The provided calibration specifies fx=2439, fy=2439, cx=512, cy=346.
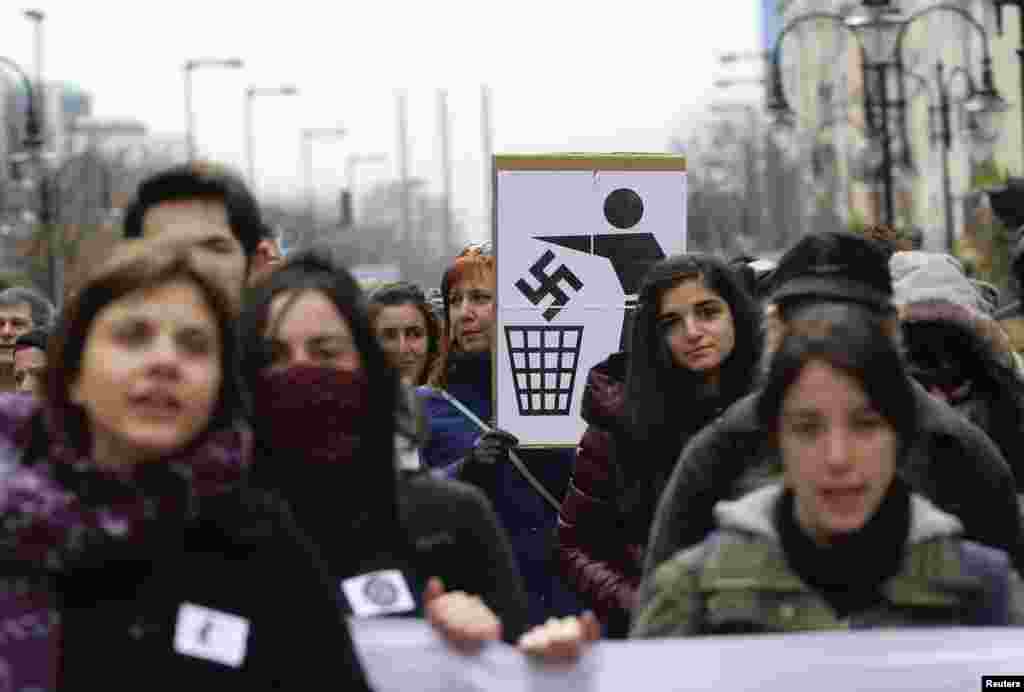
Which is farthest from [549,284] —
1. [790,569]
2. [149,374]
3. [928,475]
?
[149,374]

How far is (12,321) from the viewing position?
10.7 m

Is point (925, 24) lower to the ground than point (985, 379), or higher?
higher

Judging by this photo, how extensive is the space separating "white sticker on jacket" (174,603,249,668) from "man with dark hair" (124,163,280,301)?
1441 mm

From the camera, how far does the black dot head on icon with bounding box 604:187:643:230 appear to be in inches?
343

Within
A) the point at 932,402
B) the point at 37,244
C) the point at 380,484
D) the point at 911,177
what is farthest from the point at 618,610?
the point at 37,244

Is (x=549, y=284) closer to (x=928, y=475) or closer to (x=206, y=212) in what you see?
(x=206, y=212)

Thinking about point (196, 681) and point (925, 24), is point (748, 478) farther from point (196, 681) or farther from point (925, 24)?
point (925, 24)

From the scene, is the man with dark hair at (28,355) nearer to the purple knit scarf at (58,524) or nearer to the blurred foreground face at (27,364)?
the blurred foreground face at (27,364)

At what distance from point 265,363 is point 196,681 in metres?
0.98

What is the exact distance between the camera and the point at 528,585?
321 inches

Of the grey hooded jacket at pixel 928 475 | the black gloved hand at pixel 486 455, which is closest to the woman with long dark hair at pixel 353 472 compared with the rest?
the grey hooded jacket at pixel 928 475

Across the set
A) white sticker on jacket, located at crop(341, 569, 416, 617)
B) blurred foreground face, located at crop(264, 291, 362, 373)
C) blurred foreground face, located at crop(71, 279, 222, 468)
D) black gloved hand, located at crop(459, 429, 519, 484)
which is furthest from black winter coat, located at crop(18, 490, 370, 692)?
black gloved hand, located at crop(459, 429, 519, 484)

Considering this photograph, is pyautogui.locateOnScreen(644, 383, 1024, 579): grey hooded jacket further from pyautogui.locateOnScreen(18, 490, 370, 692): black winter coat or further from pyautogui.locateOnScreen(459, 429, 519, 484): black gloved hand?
pyautogui.locateOnScreen(459, 429, 519, 484): black gloved hand

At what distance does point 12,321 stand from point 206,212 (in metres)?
5.84
